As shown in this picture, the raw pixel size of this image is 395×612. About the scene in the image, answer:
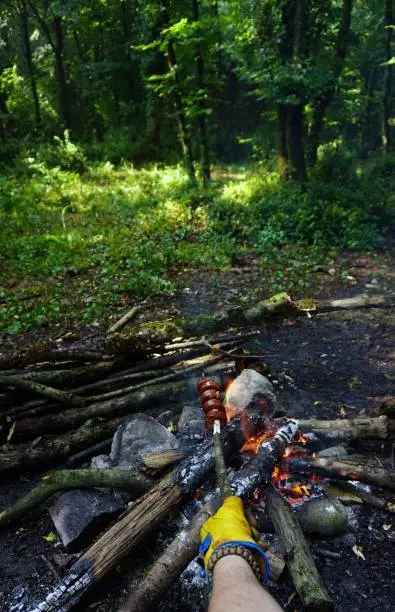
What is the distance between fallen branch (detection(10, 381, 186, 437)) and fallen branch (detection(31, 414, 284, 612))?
112 cm

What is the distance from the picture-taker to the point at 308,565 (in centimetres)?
308

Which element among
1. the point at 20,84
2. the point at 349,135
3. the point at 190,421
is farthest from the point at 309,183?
the point at 349,135

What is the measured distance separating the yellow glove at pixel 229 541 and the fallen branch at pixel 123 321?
4.43m

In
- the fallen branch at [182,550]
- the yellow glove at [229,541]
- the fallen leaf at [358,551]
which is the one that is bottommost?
the fallen leaf at [358,551]

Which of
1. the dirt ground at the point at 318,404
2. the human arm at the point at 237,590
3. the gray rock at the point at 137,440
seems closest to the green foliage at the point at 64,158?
the dirt ground at the point at 318,404

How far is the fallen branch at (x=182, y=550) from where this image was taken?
292cm

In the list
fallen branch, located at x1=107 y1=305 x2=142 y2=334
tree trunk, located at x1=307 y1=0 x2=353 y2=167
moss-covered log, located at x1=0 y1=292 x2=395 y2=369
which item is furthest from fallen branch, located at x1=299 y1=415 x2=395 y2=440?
tree trunk, located at x1=307 y1=0 x2=353 y2=167

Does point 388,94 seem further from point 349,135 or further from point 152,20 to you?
point 152,20

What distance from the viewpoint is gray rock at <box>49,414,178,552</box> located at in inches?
141

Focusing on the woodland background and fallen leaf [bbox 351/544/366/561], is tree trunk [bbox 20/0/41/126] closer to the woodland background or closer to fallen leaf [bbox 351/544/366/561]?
the woodland background

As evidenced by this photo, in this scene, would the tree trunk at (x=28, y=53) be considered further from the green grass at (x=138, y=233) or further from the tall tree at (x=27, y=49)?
the green grass at (x=138, y=233)

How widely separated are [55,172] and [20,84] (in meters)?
11.6

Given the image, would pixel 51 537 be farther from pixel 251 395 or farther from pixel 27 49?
pixel 27 49

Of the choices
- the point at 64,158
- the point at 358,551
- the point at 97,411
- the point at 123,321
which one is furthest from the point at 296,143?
the point at 358,551
